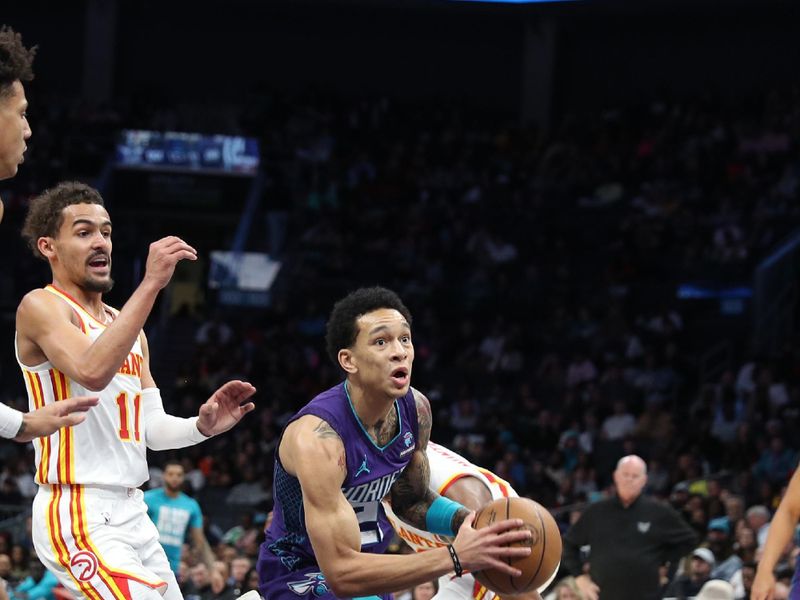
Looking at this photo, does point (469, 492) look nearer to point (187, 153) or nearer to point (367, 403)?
point (367, 403)

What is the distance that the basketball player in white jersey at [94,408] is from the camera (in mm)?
4652

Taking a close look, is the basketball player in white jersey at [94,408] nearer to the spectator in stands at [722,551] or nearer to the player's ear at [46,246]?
the player's ear at [46,246]

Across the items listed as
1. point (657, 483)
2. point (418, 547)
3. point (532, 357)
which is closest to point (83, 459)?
point (418, 547)

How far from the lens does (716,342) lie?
18.4m

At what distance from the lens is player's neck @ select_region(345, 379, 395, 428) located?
4.91 meters

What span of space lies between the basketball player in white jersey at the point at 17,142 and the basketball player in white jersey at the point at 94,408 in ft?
1.31

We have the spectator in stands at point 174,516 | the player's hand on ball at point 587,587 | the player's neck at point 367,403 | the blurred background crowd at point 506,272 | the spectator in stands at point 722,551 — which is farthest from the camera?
the blurred background crowd at point 506,272

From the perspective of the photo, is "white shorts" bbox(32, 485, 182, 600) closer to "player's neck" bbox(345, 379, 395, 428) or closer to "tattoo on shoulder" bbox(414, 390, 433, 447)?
"player's neck" bbox(345, 379, 395, 428)

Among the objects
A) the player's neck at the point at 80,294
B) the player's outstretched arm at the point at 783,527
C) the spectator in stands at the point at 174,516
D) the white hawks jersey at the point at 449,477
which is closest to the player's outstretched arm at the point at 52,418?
the player's neck at the point at 80,294

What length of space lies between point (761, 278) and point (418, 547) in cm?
1270

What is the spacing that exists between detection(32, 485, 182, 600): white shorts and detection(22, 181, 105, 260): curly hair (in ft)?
3.23

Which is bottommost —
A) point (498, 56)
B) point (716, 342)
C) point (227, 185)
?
point (716, 342)

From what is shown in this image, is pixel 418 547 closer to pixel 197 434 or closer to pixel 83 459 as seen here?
pixel 197 434

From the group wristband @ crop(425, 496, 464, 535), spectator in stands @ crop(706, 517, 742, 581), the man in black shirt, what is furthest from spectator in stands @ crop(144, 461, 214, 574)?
wristband @ crop(425, 496, 464, 535)
